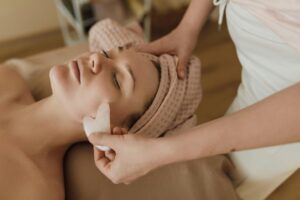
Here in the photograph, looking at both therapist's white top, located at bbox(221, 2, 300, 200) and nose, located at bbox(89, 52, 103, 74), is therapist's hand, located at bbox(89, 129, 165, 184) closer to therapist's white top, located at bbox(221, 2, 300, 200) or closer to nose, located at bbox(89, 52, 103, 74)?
nose, located at bbox(89, 52, 103, 74)

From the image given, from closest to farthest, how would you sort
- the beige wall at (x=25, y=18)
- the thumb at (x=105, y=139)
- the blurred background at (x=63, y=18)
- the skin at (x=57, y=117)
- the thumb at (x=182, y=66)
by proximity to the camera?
the thumb at (x=105, y=139)
the skin at (x=57, y=117)
the thumb at (x=182, y=66)
the blurred background at (x=63, y=18)
the beige wall at (x=25, y=18)

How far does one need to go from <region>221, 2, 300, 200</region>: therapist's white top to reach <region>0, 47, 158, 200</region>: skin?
0.28 m

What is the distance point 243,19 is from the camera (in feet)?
3.39

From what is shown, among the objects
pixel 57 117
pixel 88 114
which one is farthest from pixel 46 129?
pixel 88 114

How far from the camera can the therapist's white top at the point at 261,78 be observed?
97cm

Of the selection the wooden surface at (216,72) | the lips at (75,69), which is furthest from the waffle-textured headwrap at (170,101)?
the wooden surface at (216,72)

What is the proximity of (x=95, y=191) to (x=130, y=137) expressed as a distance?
11.6 inches

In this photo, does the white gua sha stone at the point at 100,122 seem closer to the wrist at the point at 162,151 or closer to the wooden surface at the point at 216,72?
the wrist at the point at 162,151

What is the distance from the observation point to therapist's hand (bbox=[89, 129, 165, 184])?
841mm

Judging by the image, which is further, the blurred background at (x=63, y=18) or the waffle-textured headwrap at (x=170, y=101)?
the blurred background at (x=63, y=18)

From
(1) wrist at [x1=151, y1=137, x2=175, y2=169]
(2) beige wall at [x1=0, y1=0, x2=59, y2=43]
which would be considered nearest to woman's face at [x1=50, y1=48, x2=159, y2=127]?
(1) wrist at [x1=151, y1=137, x2=175, y2=169]

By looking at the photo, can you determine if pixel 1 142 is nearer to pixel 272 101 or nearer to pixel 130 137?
pixel 130 137

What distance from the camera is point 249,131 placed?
78 centimetres

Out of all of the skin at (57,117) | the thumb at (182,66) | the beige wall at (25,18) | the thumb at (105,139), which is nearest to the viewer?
the thumb at (105,139)
